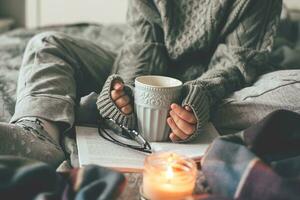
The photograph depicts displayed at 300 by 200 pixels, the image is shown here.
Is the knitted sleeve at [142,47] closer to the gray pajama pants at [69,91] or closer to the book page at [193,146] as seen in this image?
the gray pajama pants at [69,91]

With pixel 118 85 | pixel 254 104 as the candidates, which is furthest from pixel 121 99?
pixel 254 104

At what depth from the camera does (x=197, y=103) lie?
80 cm

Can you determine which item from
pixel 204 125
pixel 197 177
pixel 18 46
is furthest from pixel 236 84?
pixel 18 46

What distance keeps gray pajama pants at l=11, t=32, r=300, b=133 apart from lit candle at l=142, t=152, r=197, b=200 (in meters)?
0.28

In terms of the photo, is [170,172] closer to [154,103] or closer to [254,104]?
[154,103]

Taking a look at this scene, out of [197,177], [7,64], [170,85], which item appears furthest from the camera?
[7,64]

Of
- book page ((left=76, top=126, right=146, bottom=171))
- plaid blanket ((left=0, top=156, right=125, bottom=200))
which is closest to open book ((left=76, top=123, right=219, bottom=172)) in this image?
book page ((left=76, top=126, right=146, bottom=171))

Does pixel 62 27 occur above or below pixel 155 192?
below

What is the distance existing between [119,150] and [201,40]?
431 millimetres

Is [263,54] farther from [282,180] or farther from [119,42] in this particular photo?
[119,42]

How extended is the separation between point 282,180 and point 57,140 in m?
0.43

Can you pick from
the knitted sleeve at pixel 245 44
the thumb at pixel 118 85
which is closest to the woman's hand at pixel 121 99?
the thumb at pixel 118 85

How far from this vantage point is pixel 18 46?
145 centimetres

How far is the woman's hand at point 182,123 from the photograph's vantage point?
775 mm
